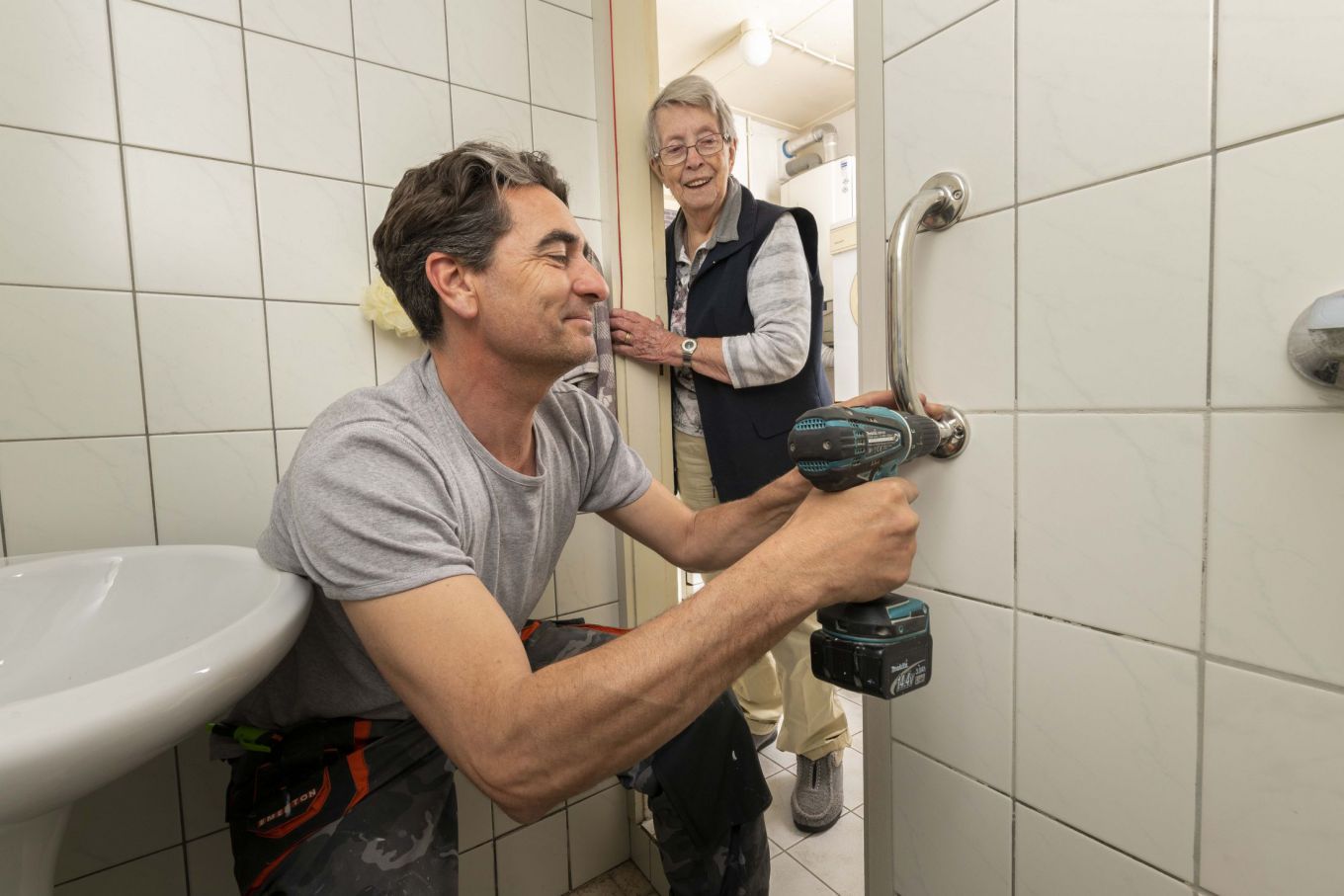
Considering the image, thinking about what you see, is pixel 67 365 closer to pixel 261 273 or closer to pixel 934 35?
pixel 261 273

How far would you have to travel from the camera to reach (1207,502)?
1.78 feet

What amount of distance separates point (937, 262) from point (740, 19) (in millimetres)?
2248

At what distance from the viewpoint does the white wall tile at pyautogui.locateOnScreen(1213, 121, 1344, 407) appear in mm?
470

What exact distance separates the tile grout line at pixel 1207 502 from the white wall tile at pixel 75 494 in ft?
4.33

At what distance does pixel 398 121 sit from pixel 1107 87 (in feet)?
3.62

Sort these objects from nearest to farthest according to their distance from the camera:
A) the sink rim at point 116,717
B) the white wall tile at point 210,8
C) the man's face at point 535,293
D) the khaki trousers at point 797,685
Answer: the sink rim at point 116,717
the man's face at point 535,293
the white wall tile at point 210,8
the khaki trousers at point 797,685

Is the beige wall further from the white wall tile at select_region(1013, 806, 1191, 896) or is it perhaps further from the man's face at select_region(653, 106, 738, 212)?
the man's face at select_region(653, 106, 738, 212)

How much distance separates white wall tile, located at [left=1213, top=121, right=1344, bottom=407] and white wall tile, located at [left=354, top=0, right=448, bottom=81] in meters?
1.23

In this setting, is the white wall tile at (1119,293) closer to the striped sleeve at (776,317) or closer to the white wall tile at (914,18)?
the white wall tile at (914,18)

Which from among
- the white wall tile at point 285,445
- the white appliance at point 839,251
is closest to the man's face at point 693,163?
the white wall tile at point 285,445

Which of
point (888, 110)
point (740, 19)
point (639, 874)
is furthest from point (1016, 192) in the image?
point (740, 19)

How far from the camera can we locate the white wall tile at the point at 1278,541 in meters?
0.49

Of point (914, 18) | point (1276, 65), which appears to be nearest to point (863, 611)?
point (1276, 65)

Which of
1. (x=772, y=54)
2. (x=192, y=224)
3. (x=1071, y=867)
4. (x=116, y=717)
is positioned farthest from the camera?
(x=772, y=54)
